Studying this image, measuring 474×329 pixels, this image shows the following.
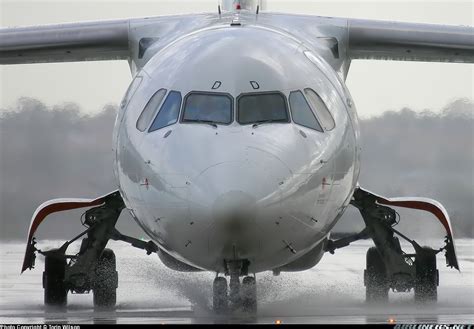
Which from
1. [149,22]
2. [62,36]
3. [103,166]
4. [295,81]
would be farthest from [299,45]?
[103,166]

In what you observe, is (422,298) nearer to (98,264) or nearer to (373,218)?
(373,218)

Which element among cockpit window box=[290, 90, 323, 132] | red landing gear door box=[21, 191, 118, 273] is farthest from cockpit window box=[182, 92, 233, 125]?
red landing gear door box=[21, 191, 118, 273]

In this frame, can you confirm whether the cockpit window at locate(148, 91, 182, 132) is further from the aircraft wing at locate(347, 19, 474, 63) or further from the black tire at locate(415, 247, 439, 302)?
the black tire at locate(415, 247, 439, 302)

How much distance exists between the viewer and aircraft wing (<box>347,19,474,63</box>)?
18.2 meters

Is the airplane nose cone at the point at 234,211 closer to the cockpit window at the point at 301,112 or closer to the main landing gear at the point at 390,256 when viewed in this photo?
the cockpit window at the point at 301,112

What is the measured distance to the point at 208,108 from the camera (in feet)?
46.4

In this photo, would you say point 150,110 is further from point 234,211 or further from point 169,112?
point 234,211

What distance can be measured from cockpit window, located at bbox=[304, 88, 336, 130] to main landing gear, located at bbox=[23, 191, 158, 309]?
4171 mm

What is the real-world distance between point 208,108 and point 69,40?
5007 millimetres

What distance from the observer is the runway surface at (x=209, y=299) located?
15578 millimetres

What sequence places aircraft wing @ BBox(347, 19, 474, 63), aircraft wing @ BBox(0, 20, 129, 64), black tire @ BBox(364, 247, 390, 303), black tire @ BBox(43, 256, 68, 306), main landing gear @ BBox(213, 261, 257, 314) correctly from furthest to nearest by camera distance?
black tire @ BBox(364, 247, 390, 303) < aircraft wing @ BBox(0, 20, 129, 64) < black tire @ BBox(43, 256, 68, 306) < aircraft wing @ BBox(347, 19, 474, 63) < main landing gear @ BBox(213, 261, 257, 314)

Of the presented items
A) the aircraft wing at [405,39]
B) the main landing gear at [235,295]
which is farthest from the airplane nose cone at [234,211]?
the aircraft wing at [405,39]

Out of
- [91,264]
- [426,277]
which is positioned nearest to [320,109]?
[426,277]

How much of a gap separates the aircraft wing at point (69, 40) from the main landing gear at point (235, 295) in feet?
15.2
